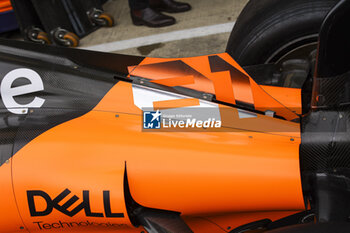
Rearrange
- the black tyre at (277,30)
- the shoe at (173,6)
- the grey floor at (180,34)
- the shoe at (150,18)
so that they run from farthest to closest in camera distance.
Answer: the shoe at (173,6) < the shoe at (150,18) < the grey floor at (180,34) < the black tyre at (277,30)

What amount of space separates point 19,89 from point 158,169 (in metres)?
0.56

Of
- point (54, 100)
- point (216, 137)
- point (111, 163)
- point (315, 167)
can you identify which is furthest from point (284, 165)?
point (54, 100)

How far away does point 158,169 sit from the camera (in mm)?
1291

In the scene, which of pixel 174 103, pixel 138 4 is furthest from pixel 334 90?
pixel 138 4

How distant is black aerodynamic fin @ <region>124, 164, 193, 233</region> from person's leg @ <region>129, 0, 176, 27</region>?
2419mm

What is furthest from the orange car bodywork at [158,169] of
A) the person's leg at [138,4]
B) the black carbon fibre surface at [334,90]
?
the person's leg at [138,4]

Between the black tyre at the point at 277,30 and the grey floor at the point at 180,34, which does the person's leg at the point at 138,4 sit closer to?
the grey floor at the point at 180,34

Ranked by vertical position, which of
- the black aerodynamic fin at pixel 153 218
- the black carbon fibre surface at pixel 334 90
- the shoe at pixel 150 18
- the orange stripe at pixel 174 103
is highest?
the shoe at pixel 150 18

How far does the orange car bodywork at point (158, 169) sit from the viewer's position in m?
1.27

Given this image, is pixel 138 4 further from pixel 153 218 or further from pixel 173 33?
pixel 153 218

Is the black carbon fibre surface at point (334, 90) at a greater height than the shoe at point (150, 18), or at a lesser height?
lesser

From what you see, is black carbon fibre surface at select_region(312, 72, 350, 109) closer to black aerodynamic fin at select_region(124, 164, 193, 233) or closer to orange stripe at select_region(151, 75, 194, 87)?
orange stripe at select_region(151, 75, 194, 87)

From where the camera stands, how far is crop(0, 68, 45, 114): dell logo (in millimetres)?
1450

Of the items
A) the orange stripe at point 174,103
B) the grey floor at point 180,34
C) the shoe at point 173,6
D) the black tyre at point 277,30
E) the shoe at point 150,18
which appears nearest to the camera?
the orange stripe at point 174,103
